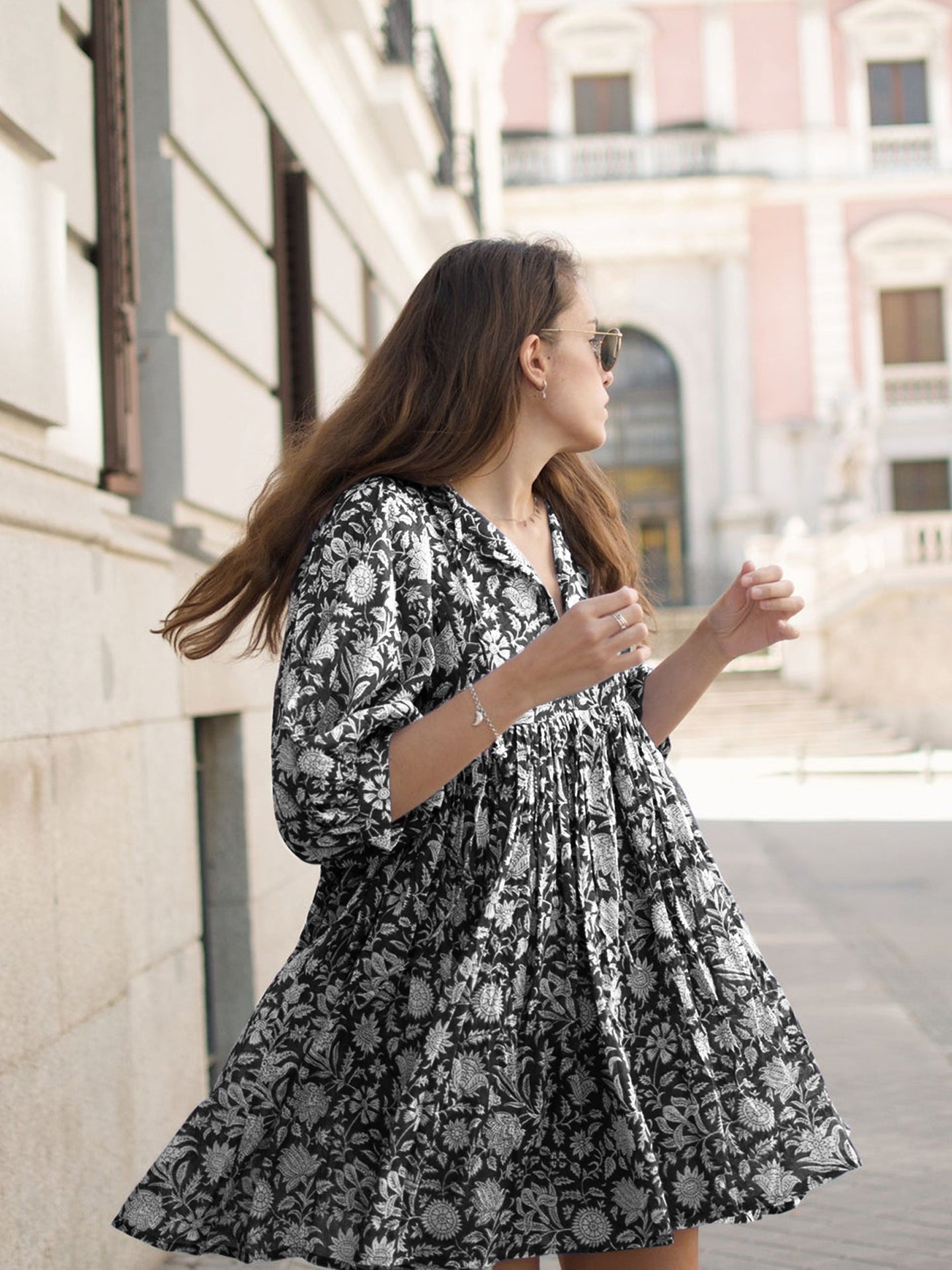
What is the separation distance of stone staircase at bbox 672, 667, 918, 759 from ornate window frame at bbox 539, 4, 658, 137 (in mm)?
13905

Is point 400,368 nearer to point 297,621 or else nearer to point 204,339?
point 297,621

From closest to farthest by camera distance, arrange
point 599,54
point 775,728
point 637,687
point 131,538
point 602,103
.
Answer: point 637,687, point 131,538, point 775,728, point 599,54, point 602,103

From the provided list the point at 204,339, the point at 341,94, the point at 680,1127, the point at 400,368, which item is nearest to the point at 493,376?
the point at 400,368

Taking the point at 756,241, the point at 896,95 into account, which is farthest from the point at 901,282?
the point at 896,95

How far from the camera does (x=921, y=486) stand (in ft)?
108

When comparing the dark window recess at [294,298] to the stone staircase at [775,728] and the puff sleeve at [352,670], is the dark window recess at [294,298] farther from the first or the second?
the stone staircase at [775,728]

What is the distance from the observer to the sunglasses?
244 centimetres

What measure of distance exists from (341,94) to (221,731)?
14.1 ft

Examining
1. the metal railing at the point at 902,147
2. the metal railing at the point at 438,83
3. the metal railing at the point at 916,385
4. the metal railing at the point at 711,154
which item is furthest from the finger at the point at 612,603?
the metal railing at the point at 902,147

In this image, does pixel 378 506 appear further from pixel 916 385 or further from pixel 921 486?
pixel 916 385

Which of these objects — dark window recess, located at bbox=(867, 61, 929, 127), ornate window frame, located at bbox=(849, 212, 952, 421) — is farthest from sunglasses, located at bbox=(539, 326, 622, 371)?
dark window recess, located at bbox=(867, 61, 929, 127)

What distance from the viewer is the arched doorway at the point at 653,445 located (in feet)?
111

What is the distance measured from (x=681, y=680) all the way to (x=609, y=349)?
1.69 ft

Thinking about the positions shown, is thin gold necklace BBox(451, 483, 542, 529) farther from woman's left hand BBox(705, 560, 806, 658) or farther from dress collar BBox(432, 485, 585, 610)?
woman's left hand BBox(705, 560, 806, 658)
